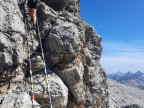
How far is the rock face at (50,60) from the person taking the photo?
9.54 m

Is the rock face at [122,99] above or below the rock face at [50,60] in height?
below

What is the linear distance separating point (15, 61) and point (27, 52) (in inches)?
70.6

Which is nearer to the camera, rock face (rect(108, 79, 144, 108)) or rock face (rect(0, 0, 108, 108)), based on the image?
rock face (rect(0, 0, 108, 108))

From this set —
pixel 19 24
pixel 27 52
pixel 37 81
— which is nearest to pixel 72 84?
pixel 37 81

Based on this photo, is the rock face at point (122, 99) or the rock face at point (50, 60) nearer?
the rock face at point (50, 60)

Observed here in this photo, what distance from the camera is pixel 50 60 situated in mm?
12289

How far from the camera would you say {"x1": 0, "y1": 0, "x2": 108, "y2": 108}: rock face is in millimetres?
9537

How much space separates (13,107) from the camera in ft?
24.7

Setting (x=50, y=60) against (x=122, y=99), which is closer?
(x=50, y=60)

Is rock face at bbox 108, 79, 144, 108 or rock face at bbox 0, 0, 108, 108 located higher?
rock face at bbox 0, 0, 108, 108

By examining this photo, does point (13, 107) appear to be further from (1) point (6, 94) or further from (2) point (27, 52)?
(2) point (27, 52)

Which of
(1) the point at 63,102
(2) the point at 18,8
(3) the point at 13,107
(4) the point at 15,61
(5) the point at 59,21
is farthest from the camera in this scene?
(5) the point at 59,21

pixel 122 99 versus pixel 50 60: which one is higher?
pixel 50 60

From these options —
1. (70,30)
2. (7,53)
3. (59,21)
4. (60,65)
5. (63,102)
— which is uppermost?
(59,21)
